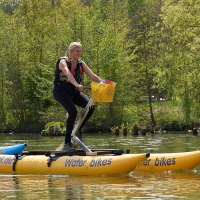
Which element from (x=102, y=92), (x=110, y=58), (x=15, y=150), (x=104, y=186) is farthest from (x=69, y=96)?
(x=110, y=58)

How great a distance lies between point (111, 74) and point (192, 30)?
35.0 ft

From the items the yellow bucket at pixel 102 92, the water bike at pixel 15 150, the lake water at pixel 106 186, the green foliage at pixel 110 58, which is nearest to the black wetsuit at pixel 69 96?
the yellow bucket at pixel 102 92

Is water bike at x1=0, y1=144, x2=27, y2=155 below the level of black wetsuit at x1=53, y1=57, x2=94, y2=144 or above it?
below

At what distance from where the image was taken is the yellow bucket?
520 inches

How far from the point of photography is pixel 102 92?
13211 mm

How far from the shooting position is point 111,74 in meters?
48.0

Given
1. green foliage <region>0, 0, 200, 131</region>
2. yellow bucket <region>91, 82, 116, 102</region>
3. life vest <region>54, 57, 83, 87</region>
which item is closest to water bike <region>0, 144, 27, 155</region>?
life vest <region>54, 57, 83, 87</region>

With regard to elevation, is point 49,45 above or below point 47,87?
above

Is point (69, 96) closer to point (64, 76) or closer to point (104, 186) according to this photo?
point (64, 76)

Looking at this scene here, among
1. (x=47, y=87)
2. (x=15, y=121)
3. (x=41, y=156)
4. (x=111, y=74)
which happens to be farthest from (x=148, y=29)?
(x=41, y=156)

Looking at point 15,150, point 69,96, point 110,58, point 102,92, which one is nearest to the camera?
point 102,92

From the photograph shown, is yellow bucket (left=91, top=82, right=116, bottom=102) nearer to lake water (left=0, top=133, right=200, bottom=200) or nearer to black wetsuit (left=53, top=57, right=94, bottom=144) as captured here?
black wetsuit (left=53, top=57, right=94, bottom=144)

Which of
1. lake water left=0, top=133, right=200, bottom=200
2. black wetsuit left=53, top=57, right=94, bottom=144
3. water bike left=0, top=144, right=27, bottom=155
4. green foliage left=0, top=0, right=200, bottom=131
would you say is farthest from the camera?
green foliage left=0, top=0, right=200, bottom=131

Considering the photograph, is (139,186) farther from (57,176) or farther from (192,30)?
(192,30)
